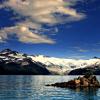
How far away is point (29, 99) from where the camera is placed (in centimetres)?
10062

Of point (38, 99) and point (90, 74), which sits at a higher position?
point (90, 74)

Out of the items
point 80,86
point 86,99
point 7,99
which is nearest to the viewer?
point 7,99

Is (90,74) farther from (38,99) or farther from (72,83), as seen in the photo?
(38,99)

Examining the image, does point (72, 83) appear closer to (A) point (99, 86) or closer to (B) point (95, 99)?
(A) point (99, 86)

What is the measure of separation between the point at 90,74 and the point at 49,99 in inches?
3376

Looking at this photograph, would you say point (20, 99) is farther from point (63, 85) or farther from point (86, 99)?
point (63, 85)

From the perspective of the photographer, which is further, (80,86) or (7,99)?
(80,86)

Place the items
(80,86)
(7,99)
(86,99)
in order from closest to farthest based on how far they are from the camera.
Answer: (7,99)
(86,99)
(80,86)

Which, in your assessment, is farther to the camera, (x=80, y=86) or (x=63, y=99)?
(x=80, y=86)

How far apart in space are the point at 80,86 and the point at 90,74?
1388 centimetres

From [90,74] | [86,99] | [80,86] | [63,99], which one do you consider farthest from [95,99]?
[90,74]

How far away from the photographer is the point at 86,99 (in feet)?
348

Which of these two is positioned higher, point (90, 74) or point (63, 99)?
point (90, 74)

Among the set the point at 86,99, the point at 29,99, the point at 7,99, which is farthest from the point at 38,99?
the point at 86,99
